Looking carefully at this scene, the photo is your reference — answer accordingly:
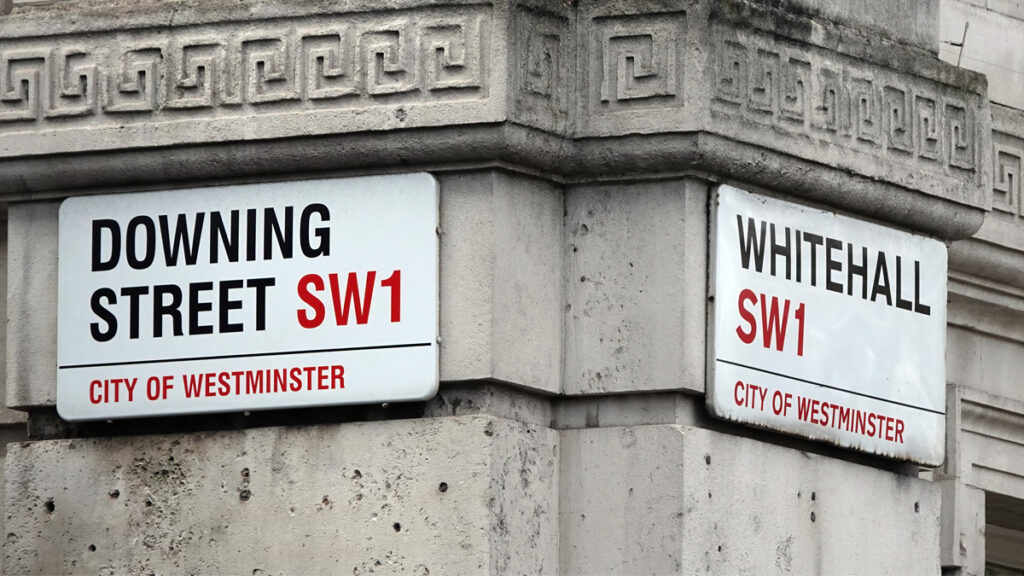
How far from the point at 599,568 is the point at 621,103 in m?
1.80

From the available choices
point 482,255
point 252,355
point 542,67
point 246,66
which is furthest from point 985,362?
point 246,66

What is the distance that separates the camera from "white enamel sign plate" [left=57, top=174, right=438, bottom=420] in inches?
435

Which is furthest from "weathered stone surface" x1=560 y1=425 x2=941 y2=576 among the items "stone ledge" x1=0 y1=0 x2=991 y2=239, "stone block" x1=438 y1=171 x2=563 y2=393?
"stone ledge" x1=0 y1=0 x2=991 y2=239

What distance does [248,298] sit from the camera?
37.0 feet

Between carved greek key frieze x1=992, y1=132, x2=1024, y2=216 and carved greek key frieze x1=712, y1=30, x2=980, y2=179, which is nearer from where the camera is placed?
carved greek key frieze x1=712, y1=30, x2=980, y2=179

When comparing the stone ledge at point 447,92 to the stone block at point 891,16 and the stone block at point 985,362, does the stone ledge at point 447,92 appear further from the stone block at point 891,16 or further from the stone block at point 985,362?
the stone block at point 985,362

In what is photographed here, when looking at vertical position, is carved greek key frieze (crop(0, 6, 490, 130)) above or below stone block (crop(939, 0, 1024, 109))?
below

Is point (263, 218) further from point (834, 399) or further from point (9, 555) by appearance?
point (834, 399)

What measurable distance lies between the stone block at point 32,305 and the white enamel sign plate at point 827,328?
2698mm

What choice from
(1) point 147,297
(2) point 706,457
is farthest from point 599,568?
(1) point 147,297

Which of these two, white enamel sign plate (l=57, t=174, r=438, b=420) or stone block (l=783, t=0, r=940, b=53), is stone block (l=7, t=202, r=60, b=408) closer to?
white enamel sign plate (l=57, t=174, r=438, b=420)

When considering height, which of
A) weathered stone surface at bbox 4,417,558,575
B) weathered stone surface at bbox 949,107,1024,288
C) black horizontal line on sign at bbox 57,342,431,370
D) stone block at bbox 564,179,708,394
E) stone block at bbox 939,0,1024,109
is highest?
stone block at bbox 939,0,1024,109

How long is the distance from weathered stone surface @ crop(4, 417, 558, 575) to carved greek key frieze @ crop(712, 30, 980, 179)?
1593 millimetres

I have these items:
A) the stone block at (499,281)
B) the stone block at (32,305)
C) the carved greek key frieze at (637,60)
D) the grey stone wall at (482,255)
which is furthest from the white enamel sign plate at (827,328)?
the stone block at (32,305)
